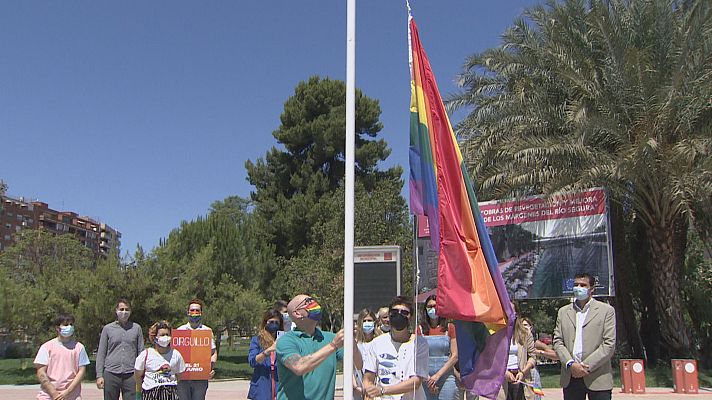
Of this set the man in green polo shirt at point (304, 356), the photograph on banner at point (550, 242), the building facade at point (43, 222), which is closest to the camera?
the man in green polo shirt at point (304, 356)

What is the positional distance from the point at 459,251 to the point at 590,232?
16349 millimetres

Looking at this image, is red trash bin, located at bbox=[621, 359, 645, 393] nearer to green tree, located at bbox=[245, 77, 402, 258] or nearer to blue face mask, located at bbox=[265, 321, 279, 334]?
blue face mask, located at bbox=[265, 321, 279, 334]

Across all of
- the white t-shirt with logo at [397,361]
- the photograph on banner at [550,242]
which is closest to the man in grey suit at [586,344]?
the white t-shirt with logo at [397,361]

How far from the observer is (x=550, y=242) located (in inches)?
832

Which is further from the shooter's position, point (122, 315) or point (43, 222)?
point (43, 222)

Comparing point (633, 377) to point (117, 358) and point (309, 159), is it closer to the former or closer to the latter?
point (117, 358)

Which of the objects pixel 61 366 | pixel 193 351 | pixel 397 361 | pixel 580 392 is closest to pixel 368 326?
pixel 193 351

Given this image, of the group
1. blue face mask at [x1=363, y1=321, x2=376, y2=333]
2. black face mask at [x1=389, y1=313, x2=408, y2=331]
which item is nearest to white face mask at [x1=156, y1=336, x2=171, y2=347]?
blue face mask at [x1=363, y1=321, x2=376, y2=333]

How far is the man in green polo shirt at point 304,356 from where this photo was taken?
443 cm

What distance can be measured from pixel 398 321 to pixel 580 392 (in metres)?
2.38

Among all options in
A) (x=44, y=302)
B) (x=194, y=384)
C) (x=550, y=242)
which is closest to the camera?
(x=194, y=384)

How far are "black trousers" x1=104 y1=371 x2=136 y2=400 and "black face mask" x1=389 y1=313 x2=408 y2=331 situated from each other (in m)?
4.86

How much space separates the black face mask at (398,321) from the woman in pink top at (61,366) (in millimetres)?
4346

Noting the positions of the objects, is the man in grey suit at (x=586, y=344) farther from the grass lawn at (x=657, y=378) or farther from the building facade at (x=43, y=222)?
the building facade at (x=43, y=222)
